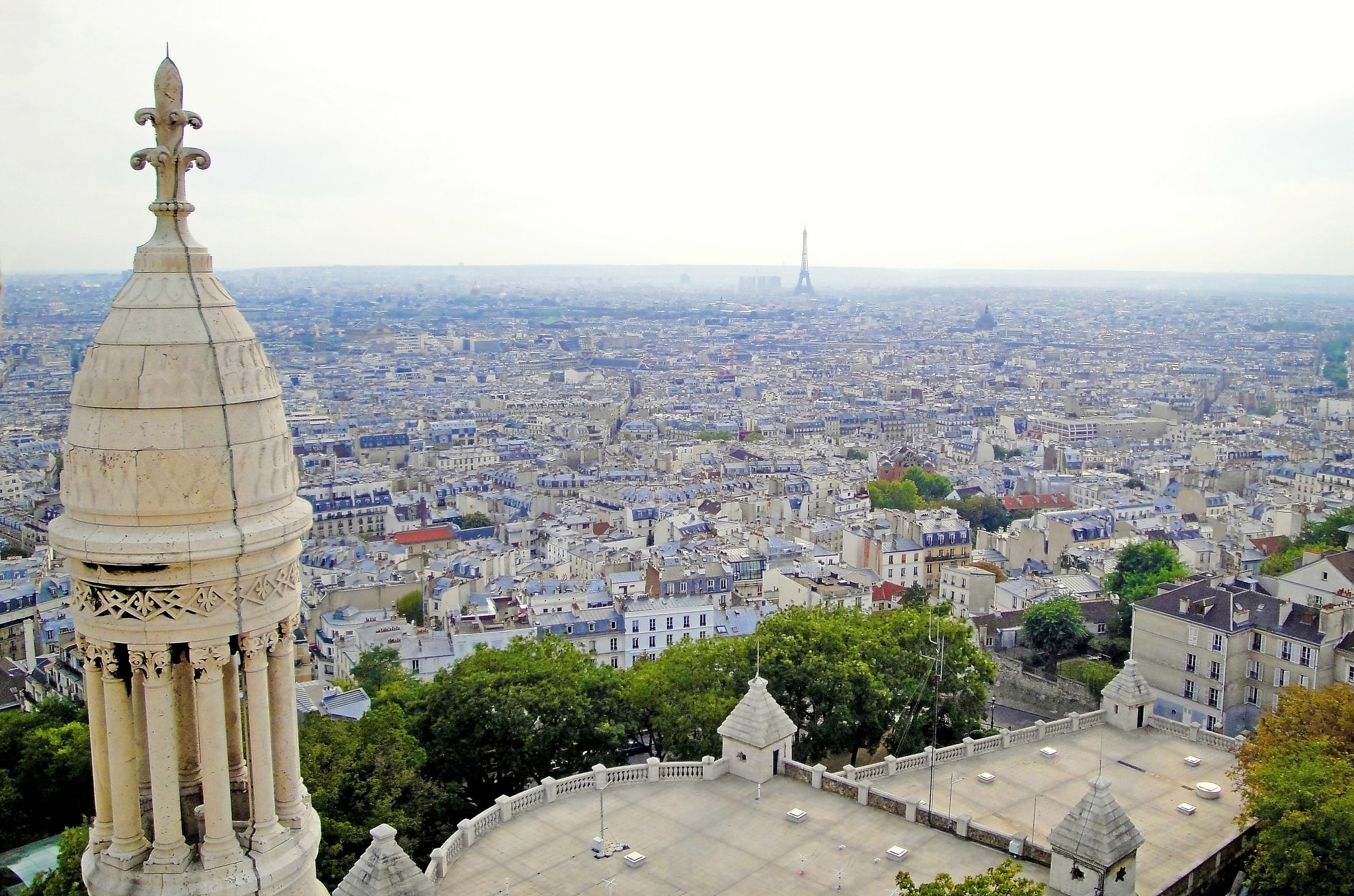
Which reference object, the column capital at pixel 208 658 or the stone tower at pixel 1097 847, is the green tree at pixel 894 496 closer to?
the stone tower at pixel 1097 847

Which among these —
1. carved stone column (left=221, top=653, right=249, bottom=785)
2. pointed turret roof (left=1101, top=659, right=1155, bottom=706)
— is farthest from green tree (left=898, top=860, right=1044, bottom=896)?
pointed turret roof (left=1101, top=659, right=1155, bottom=706)

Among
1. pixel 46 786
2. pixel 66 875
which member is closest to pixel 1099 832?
pixel 66 875

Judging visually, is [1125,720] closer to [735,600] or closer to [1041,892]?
[1041,892]

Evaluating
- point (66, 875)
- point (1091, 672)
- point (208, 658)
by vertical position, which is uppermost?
point (208, 658)

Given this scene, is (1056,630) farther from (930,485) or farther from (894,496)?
(930,485)

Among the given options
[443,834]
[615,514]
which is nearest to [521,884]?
[443,834]

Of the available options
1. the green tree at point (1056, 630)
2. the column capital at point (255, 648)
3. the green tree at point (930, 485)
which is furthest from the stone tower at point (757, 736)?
the green tree at point (930, 485)
